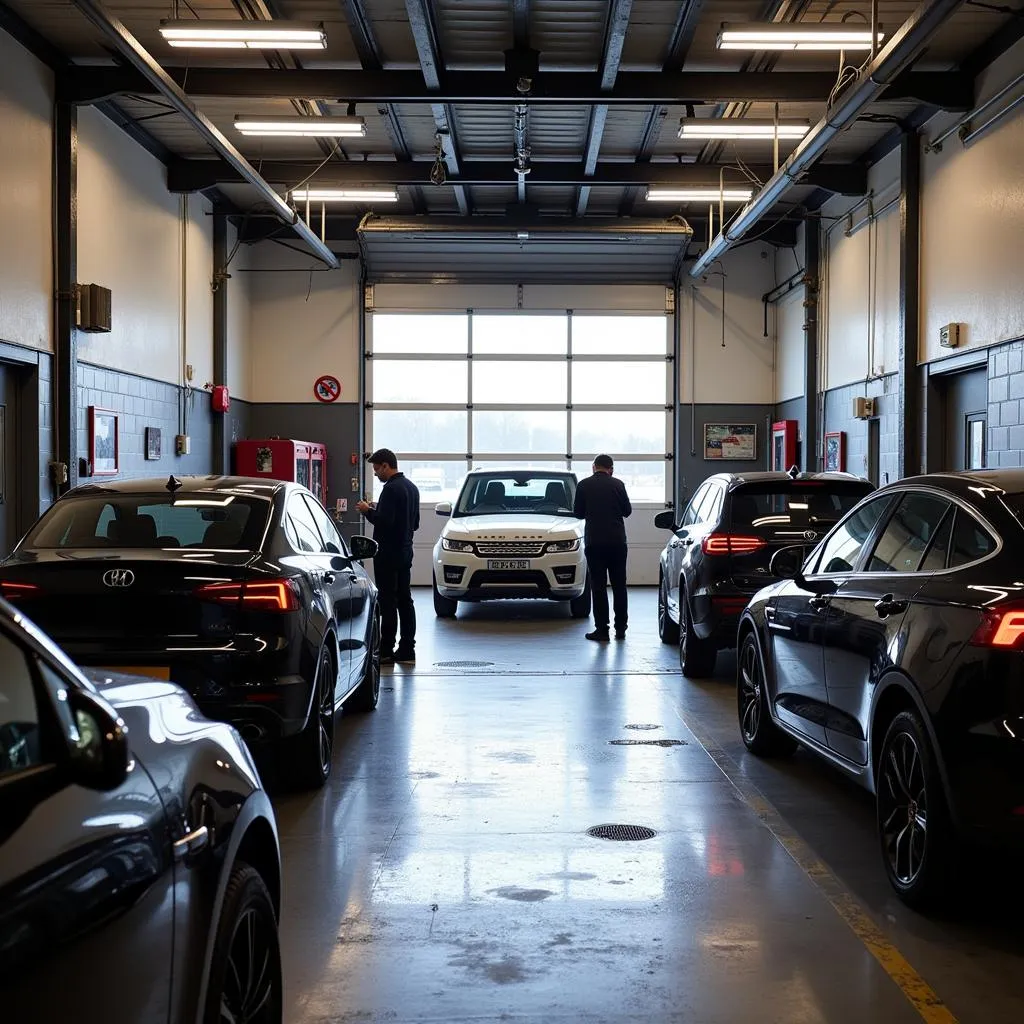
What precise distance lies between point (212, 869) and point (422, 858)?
271 cm

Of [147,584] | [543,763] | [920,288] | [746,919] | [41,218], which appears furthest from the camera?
[920,288]

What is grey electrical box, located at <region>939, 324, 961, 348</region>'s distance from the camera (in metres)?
12.1

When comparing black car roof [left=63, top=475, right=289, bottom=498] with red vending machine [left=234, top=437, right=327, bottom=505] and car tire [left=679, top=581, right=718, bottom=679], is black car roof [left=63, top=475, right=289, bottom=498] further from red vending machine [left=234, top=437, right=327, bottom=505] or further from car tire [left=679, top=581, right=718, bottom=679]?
red vending machine [left=234, top=437, right=327, bottom=505]

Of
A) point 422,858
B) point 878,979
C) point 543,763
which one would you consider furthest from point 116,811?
A: point 543,763

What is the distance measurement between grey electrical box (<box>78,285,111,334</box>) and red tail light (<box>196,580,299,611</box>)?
7266 mm

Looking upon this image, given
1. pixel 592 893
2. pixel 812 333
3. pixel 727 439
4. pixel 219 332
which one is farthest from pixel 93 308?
pixel 727 439

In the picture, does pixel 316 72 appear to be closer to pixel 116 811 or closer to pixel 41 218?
pixel 41 218

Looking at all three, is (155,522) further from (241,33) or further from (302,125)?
(302,125)

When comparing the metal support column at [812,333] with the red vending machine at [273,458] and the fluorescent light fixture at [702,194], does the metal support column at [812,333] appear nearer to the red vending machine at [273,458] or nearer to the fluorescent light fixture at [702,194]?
the fluorescent light fixture at [702,194]

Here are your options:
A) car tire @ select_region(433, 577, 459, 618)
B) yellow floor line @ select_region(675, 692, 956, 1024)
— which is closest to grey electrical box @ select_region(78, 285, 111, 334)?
car tire @ select_region(433, 577, 459, 618)

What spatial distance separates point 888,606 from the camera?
15.0 feet

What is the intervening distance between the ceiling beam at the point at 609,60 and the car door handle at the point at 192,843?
869 centimetres

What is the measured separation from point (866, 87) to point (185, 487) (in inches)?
237

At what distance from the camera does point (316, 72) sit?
1159cm
